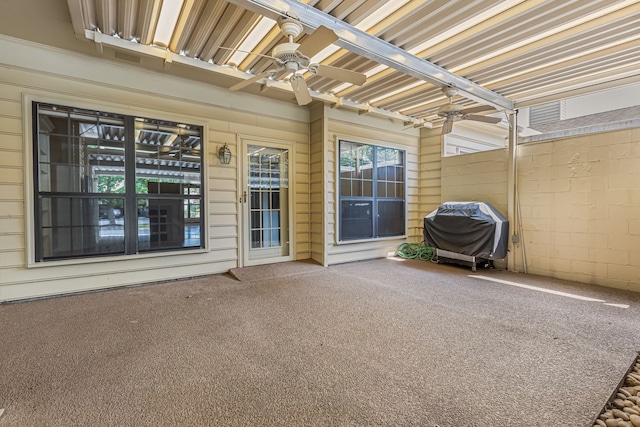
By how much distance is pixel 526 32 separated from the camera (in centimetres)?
298

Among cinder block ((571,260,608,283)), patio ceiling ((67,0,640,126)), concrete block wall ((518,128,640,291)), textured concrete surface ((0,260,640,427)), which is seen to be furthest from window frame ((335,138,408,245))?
cinder block ((571,260,608,283))

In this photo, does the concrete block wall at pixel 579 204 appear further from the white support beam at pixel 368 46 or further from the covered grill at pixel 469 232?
the white support beam at pixel 368 46

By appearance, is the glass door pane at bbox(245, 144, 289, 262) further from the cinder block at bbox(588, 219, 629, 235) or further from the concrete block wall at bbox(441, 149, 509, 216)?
the cinder block at bbox(588, 219, 629, 235)

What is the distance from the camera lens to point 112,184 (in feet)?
12.5

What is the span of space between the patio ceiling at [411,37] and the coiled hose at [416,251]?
123 inches

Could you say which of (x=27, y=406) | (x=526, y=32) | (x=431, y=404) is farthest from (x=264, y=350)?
(x=526, y=32)

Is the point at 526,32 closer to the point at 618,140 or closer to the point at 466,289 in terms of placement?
the point at 618,140

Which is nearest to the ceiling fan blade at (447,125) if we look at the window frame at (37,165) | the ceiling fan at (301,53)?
the ceiling fan at (301,53)

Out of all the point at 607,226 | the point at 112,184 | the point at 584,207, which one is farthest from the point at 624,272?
the point at 112,184

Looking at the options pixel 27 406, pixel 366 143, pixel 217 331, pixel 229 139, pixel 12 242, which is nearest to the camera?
pixel 27 406

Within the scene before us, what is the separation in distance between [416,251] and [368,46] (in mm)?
4367

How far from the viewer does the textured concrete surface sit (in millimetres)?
1603

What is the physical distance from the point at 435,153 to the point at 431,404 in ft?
18.5

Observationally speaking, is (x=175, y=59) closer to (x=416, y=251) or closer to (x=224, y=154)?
(x=224, y=154)
